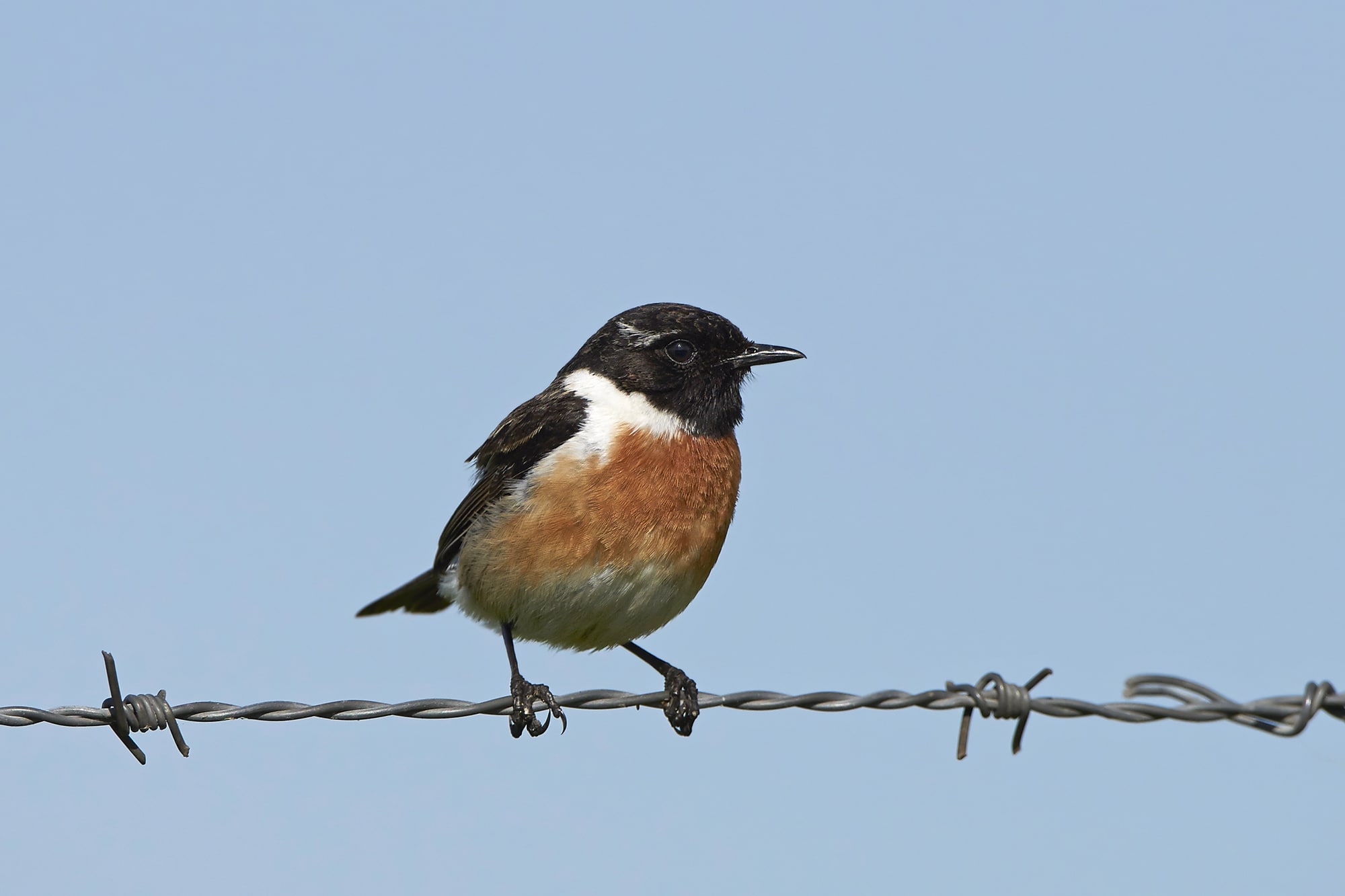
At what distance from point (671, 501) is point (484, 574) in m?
0.98

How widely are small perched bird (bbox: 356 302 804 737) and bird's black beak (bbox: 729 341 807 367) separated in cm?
1

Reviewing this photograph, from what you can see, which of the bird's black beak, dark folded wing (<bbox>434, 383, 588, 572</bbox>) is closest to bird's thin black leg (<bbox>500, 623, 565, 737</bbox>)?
dark folded wing (<bbox>434, 383, 588, 572</bbox>)

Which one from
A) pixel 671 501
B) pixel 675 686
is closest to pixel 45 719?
pixel 671 501

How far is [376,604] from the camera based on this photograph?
728 cm

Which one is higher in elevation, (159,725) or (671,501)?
(671,501)

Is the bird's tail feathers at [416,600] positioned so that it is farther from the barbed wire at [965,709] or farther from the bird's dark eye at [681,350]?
the barbed wire at [965,709]

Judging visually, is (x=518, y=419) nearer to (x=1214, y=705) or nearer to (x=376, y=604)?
(x=376, y=604)

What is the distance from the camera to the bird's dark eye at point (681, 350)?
21.4 ft

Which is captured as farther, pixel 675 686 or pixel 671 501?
pixel 675 686

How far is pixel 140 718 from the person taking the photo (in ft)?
13.0

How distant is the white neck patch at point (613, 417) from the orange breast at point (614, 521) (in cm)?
5

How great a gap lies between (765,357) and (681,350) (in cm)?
43

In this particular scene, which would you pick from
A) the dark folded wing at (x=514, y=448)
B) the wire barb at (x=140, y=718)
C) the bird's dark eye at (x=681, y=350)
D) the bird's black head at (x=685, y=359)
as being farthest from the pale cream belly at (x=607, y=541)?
the wire barb at (x=140, y=718)

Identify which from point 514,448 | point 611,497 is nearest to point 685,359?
point 514,448
